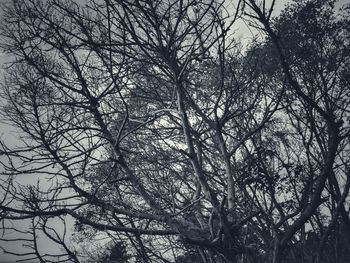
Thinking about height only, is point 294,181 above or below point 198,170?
above

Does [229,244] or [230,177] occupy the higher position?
[230,177]

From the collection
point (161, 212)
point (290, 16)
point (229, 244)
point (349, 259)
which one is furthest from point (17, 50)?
point (349, 259)

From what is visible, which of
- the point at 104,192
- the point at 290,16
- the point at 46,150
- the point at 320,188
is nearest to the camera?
the point at 320,188

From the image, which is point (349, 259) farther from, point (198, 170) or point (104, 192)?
point (198, 170)

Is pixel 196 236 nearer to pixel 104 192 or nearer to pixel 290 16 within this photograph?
pixel 104 192

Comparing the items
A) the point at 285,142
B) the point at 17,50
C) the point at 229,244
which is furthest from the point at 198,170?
the point at 285,142

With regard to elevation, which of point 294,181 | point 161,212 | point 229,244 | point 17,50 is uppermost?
point 17,50

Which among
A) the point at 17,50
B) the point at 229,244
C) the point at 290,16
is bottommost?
the point at 229,244

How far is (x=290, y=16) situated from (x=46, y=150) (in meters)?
9.43

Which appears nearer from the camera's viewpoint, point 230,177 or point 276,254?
point 276,254

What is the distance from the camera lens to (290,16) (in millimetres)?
9945

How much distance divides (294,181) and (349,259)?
621 centimetres

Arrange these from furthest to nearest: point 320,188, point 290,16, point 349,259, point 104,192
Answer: point 349,259 < point 290,16 < point 104,192 < point 320,188

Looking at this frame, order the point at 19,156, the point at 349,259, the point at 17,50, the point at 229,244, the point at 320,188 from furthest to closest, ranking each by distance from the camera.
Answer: the point at 349,259, the point at 17,50, the point at 19,156, the point at 229,244, the point at 320,188
